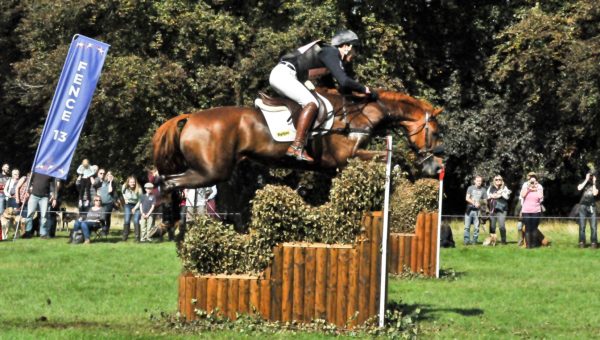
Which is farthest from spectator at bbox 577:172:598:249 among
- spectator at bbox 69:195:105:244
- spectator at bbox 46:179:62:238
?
spectator at bbox 46:179:62:238

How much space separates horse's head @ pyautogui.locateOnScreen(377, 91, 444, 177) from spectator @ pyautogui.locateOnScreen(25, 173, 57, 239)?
590 inches

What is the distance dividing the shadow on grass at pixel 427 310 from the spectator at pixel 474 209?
12603mm

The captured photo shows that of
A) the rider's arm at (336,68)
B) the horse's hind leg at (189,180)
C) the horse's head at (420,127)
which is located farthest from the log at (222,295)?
the horse's head at (420,127)

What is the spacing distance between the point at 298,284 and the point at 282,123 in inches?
95.4

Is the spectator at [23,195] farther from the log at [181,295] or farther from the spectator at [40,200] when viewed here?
the log at [181,295]

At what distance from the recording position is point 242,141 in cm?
1362

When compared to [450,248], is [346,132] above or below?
above

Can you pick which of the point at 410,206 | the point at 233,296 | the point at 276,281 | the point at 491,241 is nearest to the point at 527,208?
the point at 491,241

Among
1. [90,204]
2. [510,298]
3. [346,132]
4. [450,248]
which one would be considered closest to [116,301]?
[346,132]

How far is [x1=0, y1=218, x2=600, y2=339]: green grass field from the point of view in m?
12.4

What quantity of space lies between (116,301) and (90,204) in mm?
14041

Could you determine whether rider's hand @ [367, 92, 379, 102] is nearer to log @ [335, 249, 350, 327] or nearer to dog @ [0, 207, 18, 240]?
log @ [335, 249, 350, 327]

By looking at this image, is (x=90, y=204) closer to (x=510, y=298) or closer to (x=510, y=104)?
(x=510, y=298)

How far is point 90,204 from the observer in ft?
92.5
